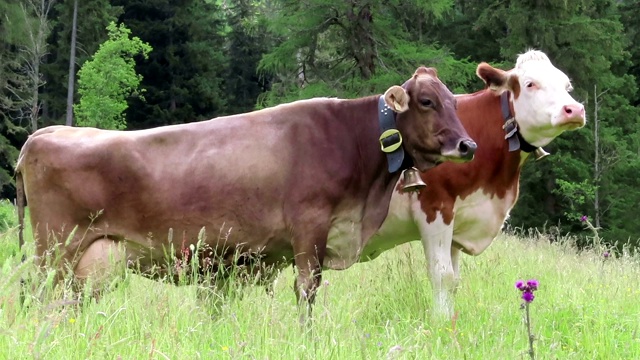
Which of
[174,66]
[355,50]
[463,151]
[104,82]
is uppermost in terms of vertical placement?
[463,151]

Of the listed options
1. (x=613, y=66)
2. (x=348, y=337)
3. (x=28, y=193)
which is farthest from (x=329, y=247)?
(x=613, y=66)

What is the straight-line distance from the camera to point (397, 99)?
430cm

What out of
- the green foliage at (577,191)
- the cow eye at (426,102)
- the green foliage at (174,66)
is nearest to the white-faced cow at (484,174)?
the cow eye at (426,102)

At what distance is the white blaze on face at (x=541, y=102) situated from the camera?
17.0 ft

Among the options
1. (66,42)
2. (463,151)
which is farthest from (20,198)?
(66,42)

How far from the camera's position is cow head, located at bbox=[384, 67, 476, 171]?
427cm

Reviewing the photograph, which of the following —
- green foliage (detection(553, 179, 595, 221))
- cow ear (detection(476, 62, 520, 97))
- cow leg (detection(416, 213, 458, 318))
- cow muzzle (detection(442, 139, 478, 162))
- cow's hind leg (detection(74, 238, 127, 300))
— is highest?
cow ear (detection(476, 62, 520, 97))

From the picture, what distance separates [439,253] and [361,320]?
2.89 feet

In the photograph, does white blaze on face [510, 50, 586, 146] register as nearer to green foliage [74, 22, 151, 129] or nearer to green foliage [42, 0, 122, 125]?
green foliage [74, 22, 151, 129]

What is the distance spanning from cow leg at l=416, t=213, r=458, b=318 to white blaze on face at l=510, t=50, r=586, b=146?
3.25 ft

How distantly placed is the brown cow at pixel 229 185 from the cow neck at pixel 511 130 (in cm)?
110

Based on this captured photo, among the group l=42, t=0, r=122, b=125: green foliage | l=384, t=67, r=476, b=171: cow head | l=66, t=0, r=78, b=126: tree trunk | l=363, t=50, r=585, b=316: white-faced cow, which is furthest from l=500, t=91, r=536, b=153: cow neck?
l=42, t=0, r=122, b=125: green foliage

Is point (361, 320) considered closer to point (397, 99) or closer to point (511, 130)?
point (397, 99)

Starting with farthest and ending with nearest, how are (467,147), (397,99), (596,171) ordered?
(596,171)
(397,99)
(467,147)
